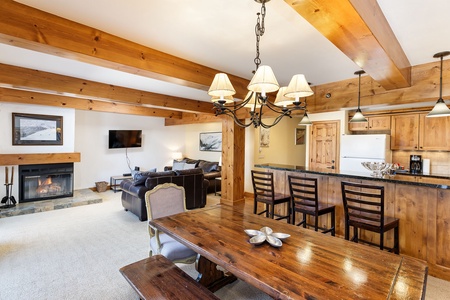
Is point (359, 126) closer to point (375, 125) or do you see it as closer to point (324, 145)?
point (375, 125)

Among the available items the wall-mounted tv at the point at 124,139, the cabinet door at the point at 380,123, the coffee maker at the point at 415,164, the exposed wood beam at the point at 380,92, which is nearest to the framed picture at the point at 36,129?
the wall-mounted tv at the point at 124,139

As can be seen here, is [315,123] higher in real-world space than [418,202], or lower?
higher

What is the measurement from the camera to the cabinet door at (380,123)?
17.5 feet

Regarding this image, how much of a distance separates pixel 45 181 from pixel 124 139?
7.79 ft

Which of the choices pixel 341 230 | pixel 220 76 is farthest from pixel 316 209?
pixel 220 76

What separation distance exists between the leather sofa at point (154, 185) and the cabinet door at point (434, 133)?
4.76m

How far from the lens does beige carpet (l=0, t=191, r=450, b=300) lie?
89.5 inches

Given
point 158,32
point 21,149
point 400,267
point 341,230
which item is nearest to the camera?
point 400,267

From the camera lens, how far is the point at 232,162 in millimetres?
5340

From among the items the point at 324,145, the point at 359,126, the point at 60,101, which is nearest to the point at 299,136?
the point at 324,145

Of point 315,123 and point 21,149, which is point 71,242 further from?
point 315,123

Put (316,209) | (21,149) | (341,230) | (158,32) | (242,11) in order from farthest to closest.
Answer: (21,149) < (341,230) < (316,209) < (158,32) < (242,11)

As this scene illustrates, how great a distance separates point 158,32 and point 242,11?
869mm

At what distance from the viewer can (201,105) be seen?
19.1 feet
